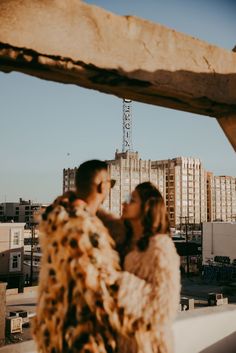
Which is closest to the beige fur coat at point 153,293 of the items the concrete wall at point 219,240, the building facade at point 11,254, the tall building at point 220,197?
the building facade at point 11,254

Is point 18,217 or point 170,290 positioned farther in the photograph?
point 18,217

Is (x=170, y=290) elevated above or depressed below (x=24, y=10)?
below

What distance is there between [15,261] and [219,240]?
50.3 feet

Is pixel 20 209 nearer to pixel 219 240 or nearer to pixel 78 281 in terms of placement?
pixel 219 240

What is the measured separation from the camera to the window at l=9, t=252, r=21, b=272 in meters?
26.8

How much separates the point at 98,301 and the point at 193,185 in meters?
83.8

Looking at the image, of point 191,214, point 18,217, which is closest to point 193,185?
point 191,214

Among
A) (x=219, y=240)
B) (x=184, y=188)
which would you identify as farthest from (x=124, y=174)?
(x=219, y=240)

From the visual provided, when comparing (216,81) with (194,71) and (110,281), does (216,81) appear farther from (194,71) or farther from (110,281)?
(110,281)

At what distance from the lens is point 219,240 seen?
3025cm

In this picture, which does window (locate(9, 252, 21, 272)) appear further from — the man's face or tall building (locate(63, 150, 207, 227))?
tall building (locate(63, 150, 207, 227))

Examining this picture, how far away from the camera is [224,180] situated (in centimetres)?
8881

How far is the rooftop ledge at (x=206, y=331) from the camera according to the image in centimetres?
310

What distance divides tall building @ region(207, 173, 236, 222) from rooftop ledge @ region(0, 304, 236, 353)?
8598cm
